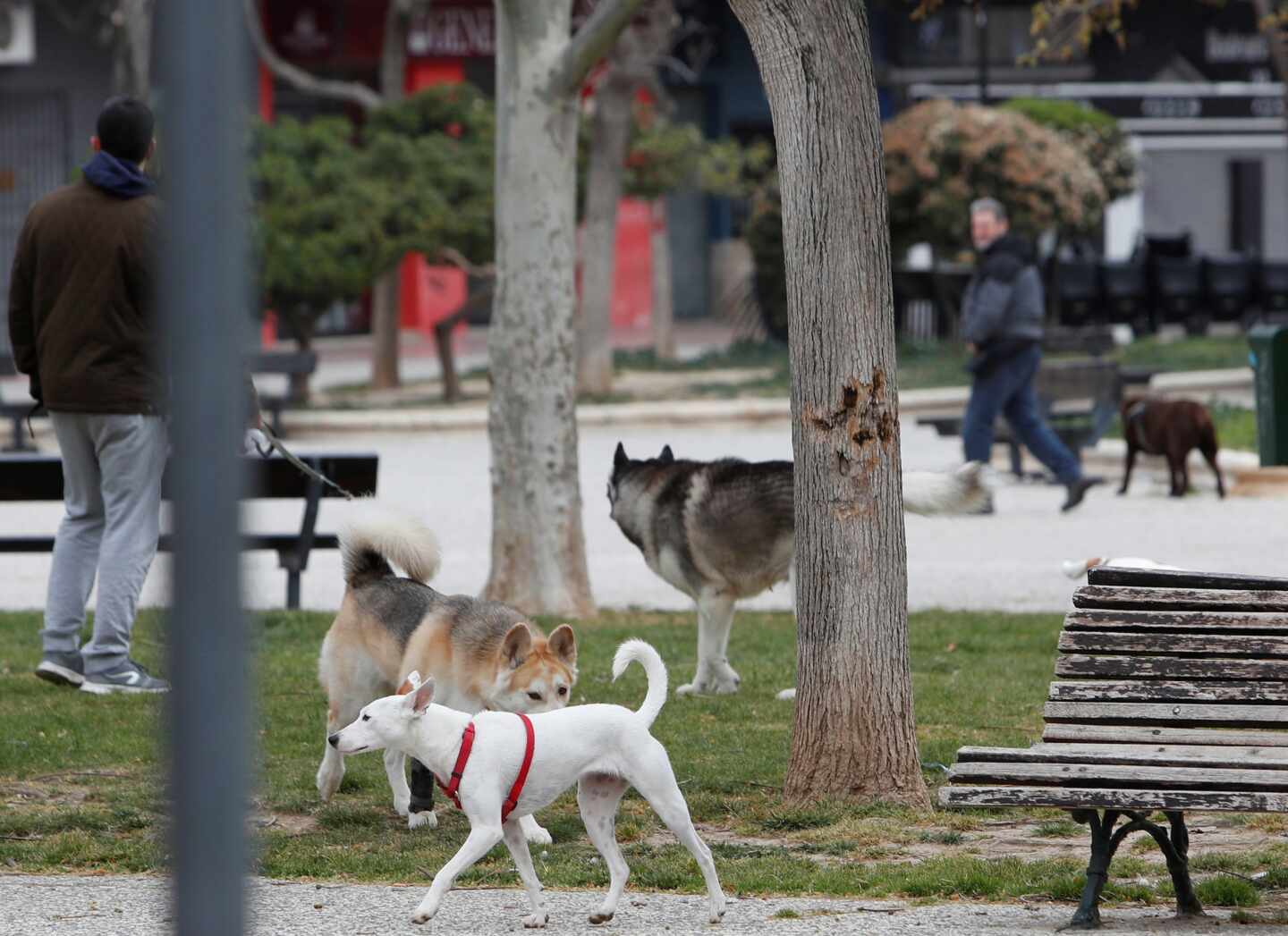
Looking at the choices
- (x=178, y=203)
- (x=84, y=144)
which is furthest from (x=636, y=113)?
(x=178, y=203)

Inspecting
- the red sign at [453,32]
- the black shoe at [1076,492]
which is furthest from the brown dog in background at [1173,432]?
the red sign at [453,32]

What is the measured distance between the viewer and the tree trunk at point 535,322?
9789 millimetres

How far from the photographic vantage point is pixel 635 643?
201 inches

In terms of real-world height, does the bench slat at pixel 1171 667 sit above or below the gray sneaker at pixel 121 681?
above

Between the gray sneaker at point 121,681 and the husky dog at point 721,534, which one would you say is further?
the husky dog at point 721,534

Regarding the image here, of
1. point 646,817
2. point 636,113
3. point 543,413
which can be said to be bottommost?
point 646,817

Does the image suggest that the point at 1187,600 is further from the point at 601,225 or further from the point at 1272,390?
the point at 601,225

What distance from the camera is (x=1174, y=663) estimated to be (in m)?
5.26

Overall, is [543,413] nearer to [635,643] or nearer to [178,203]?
[635,643]

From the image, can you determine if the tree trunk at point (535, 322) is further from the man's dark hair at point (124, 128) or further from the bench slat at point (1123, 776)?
the bench slat at point (1123, 776)

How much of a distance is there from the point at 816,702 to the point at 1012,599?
5.14 m

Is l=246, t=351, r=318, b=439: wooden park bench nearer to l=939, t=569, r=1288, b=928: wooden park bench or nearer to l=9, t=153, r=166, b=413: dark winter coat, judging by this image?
l=9, t=153, r=166, b=413: dark winter coat

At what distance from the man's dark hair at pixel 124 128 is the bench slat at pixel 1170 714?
4333mm

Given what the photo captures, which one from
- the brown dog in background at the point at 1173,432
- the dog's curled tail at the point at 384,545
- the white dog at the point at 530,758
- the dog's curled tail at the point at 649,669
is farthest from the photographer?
the brown dog in background at the point at 1173,432
